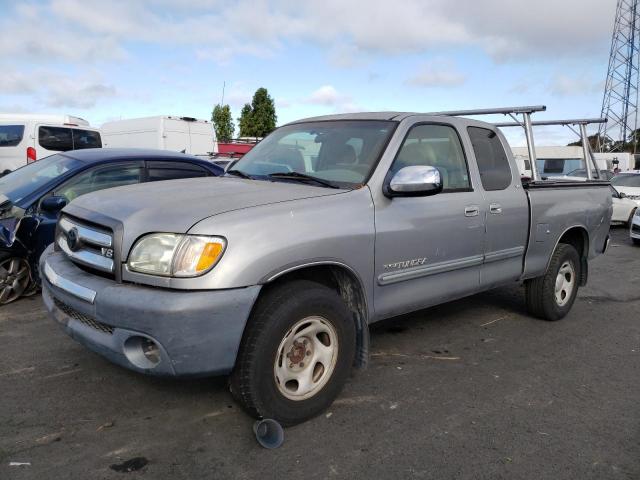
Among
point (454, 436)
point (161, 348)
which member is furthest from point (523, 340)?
point (161, 348)

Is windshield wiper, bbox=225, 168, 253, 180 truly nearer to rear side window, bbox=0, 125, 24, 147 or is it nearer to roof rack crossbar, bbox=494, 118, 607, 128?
roof rack crossbar, bbox=494, 118, 607, 128

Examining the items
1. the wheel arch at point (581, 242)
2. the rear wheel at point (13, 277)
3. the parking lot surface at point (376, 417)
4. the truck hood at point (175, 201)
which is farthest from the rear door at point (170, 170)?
the wheel arch at point (581, 242)

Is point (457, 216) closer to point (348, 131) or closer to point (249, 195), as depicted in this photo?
point (348, 131)

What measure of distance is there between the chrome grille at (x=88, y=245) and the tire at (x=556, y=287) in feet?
12.9

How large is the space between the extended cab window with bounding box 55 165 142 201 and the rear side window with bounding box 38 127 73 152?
846 centimetres

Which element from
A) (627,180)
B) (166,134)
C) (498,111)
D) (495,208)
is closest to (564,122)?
(498,111)

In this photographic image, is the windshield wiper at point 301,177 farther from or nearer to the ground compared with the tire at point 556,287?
farther from the ground

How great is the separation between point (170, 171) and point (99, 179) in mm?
859

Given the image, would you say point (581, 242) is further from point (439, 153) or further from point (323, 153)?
point (323, 153)

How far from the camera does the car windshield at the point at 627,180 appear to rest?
1441cm

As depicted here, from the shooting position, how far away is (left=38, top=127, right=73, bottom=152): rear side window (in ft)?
Answer: 43.1

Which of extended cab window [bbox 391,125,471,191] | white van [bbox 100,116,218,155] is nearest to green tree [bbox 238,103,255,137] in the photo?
white van [bbox 100,116,218,155]

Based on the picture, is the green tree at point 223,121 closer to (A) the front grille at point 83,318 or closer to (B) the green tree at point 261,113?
(B) the green tree at point 261,113

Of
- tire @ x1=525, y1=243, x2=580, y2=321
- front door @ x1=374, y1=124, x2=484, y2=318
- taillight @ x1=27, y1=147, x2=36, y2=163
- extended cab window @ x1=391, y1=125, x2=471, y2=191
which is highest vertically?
taillight @ x1=27, y1=147, x2=36, y2=163
